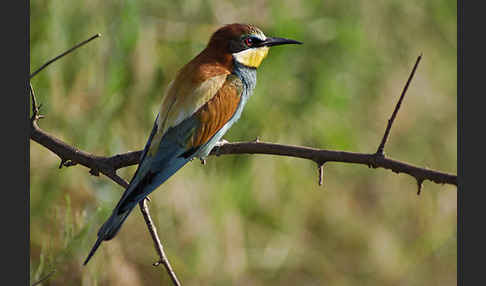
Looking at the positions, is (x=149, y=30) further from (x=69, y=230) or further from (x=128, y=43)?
(x=69, y=230)

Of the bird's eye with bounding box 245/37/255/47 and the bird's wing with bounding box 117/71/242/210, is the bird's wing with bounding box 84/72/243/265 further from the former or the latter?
the bird's eye with bounding box 245/37/255/47

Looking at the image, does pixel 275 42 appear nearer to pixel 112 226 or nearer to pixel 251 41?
pixel 251 41

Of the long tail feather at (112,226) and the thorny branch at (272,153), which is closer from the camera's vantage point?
the thorny branch at (272,153)

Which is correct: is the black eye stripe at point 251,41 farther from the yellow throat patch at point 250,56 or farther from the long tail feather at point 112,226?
the long tail feather at point 112,226

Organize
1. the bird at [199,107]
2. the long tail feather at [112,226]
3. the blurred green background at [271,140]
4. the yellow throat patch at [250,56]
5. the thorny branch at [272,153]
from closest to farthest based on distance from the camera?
the thorny branch at [272,153], the long tail feather at [112,226], the bird at [199,107], the yellow throat patch at [250,56], the blurred green background at [271,140]

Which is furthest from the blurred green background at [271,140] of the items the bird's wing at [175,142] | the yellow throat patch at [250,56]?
the yellow throat patch at [250,56]

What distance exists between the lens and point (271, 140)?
12.6ft

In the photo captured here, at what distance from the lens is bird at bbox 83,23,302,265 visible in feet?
6.97

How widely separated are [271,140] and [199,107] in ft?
4.97

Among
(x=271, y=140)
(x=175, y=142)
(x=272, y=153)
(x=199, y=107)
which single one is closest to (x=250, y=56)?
(x=199, y=107)

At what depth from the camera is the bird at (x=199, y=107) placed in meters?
2.12

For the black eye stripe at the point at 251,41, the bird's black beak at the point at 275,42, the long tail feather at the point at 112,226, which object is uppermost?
the black eye stripe at the point at 251,41

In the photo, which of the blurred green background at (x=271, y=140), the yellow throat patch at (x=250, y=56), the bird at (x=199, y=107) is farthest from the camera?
the blurred green background at (x=271, y=140)

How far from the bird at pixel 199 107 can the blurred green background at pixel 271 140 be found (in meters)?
0.39
